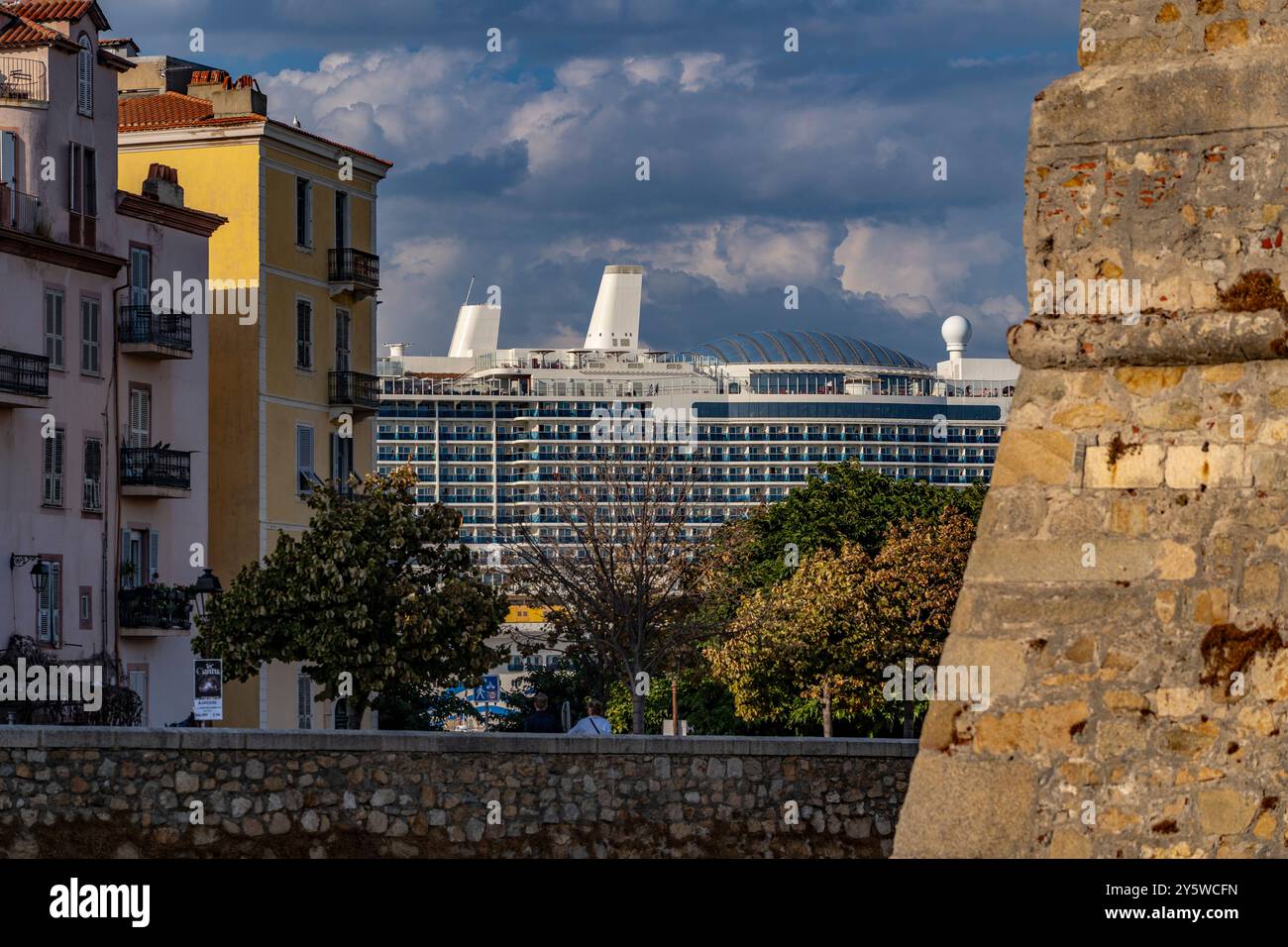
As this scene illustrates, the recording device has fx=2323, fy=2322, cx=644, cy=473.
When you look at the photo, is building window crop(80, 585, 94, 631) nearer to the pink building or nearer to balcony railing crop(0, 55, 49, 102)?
the pink building

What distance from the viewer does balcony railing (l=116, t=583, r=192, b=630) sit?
46.1 m

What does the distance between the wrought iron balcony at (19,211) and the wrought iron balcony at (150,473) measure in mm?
5108

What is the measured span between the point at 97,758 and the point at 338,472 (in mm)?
33175

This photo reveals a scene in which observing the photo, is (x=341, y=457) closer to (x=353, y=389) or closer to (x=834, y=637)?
(x=353, y=389)

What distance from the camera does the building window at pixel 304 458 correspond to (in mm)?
53616

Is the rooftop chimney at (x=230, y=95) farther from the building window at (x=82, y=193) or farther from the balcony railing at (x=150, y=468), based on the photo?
the balcony railing at (x=150, y=468)

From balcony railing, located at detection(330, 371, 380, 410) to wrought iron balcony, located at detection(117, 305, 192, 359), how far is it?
281 inches

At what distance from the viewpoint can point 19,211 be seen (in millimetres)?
43906

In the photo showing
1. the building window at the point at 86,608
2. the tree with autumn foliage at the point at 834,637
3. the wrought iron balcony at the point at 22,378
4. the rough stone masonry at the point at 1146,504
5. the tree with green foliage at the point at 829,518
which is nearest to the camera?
the rough stone masonry at the point at 1146,504

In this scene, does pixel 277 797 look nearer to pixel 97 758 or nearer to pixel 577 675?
pixel 97 758

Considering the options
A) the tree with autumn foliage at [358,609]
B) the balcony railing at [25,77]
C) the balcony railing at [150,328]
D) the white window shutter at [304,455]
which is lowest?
the tree with autumn foliage at [358,609]

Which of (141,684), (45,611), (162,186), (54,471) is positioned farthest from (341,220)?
(45,611)

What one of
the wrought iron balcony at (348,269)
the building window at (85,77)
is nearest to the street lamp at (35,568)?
the building window at (85,77)

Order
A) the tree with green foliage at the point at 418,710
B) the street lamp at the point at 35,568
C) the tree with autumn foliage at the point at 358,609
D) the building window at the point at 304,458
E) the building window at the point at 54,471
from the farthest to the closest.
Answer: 1. the tree with green foliage at the point at 418,710
2. the building window at the point at 304,458
3. the building window at the point at 54,471
4. the street lamp at the point at 35,568
5. the tree with autumn foliage at the point at 358,609
